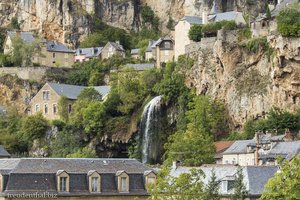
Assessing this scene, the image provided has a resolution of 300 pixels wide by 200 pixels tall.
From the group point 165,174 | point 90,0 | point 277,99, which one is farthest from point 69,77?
point 165,174

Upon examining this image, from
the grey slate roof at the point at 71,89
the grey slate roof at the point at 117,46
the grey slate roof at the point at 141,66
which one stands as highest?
the grey slate roof at the point at 117,46

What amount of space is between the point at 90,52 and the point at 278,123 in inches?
2182

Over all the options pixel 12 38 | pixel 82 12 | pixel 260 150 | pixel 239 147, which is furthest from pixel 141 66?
pixel 260 150

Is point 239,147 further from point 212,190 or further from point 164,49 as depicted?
point 164,49

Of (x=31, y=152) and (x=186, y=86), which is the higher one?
(x=186, y=86)

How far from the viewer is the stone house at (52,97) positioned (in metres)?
132

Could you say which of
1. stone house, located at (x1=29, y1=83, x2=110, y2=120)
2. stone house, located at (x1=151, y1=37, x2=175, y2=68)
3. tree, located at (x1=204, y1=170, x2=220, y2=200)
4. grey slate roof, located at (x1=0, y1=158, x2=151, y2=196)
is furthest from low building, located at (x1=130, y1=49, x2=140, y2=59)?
tree, located at (x1=204, y1=170, x2=220, y2=200)

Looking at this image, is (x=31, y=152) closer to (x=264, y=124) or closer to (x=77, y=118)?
(x=77, y=118)

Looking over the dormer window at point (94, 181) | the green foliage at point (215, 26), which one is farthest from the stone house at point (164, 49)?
the dormer window at point (94, 181)

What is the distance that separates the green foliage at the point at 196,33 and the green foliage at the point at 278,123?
21.9m

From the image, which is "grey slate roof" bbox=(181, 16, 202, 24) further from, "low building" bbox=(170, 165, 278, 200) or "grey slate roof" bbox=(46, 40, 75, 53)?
"low building" bbox=(170, 165, 278, 200)

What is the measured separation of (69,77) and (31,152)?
21.1 metres

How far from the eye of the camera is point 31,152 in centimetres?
12625

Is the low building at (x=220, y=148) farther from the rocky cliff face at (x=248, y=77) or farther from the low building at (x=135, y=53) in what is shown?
the low building at (x=135, y=53)
